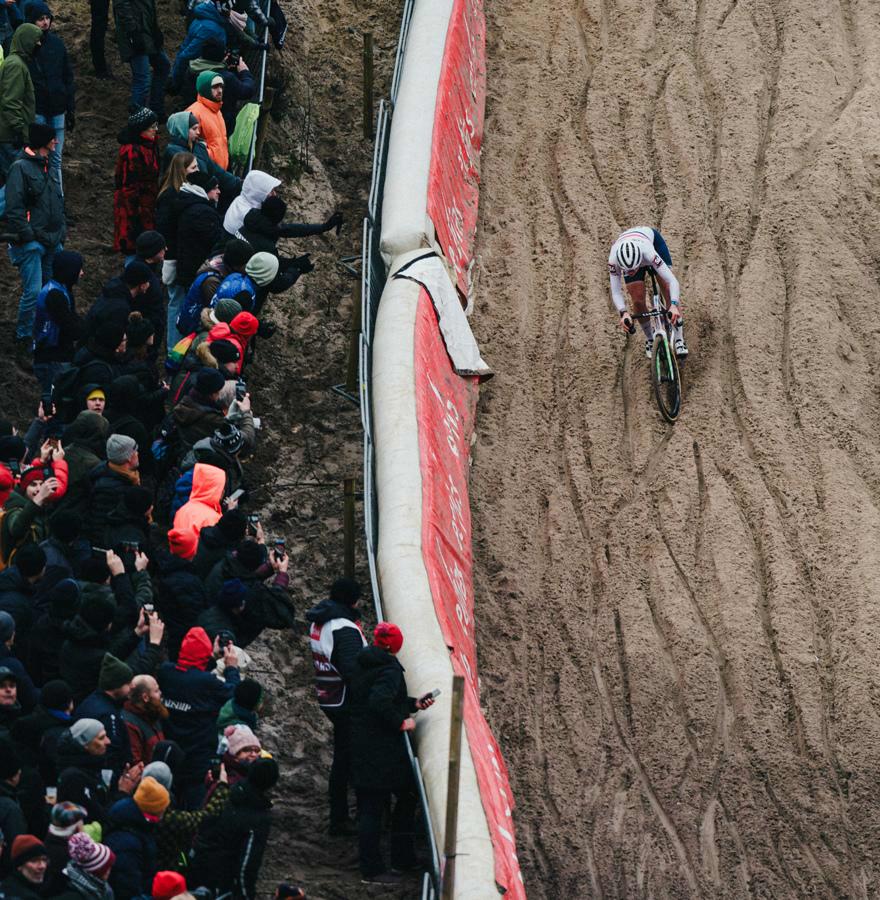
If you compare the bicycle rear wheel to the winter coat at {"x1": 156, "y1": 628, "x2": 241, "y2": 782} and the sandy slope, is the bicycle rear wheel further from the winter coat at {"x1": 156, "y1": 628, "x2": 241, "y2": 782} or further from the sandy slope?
the winter coat at {"x1": 156, "y1": 628, "x2": 241, "y2": 782}

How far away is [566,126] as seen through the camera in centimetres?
1845

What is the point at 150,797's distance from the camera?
27.2ft

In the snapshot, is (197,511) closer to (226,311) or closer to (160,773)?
(226,311)

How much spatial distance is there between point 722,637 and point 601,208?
6077 millimetres

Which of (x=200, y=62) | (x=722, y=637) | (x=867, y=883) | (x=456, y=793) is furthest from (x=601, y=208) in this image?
(x=456, y=793)

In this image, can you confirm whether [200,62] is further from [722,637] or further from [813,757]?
[813,757]

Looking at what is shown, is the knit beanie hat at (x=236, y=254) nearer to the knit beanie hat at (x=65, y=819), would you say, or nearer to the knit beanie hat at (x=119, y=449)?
the knit beanie hat at (x=119, y=449)

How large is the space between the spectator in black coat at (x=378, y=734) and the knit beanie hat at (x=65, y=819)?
238cm

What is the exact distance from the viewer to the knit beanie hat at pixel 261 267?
13096 millimetres

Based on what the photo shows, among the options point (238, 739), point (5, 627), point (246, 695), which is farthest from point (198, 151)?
point (238, 739)

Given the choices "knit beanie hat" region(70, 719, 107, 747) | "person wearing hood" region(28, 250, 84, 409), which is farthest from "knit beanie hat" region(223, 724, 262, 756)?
"person wearing hood" region(28, 250, 84, 409)

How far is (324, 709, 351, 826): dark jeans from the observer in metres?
10.4

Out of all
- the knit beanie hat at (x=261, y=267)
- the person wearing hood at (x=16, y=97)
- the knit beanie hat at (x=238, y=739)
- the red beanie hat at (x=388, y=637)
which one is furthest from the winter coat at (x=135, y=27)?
the knit beanie hat at (x=238, y=739)

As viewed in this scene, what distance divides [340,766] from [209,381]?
9.63ft
